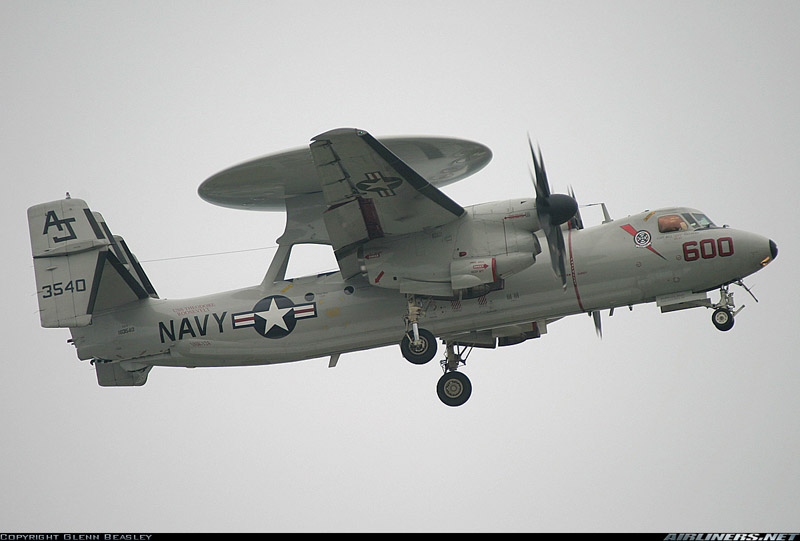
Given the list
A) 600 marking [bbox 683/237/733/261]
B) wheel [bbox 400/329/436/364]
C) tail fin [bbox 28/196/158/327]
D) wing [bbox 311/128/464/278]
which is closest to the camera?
wing [bbox 311/128/464/278]

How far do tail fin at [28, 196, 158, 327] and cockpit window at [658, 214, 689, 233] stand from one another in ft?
35.7

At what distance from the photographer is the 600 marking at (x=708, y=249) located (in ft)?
57.4

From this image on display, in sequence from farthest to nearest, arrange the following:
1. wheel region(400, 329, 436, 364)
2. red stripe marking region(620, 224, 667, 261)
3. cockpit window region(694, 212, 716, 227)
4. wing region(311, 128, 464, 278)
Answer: cockpit window region(694, 212, 716, 227), wheel region(400, 329, 436, 364), red stripe marking region(620, 224, 667, 261), wing region(311, 128, 464, 278)

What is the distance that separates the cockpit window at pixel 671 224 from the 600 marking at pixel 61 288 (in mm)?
11877

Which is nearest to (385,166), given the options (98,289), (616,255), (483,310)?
(483,310)

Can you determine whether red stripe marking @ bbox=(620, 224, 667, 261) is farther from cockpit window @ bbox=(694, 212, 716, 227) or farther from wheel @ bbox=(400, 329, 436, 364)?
wheel @ bbox=(400, 329, 436, 364)

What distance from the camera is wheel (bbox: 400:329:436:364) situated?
58.3ft

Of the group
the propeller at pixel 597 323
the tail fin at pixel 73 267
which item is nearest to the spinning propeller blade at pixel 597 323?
the propeller at pixel 597 323

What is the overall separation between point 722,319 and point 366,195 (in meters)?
7.42

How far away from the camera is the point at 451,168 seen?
775 inches

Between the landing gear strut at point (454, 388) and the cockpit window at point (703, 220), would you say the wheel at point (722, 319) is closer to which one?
the cockpit window at point (703, 220)

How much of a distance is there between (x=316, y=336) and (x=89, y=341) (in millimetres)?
A: 4967

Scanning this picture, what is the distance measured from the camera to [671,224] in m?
17.8

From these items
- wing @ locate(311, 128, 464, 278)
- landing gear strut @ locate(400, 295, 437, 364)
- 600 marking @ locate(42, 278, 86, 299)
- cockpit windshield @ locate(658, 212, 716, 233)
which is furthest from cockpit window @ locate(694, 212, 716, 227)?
600 marking @ locate(42, 278, 86, 299)
